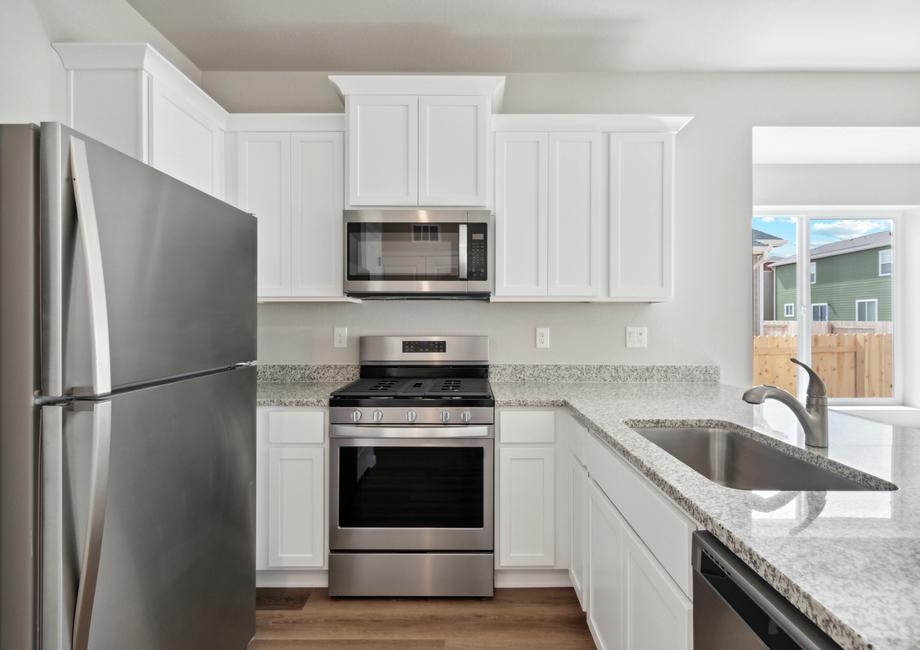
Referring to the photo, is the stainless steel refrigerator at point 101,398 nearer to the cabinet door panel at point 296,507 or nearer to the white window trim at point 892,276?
the cabinet door panel at point 296,507

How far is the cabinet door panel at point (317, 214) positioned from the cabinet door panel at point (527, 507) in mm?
1224

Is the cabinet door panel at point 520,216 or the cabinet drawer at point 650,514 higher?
the cabinet door panel at point 520,216

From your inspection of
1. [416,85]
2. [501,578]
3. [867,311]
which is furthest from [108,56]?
[867,311]

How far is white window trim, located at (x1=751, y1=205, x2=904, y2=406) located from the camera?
3.48m

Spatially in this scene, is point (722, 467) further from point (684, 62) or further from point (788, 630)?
point (684, 62)

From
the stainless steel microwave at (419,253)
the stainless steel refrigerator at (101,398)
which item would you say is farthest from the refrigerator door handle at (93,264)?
the stainless steel microwave at (419,253)

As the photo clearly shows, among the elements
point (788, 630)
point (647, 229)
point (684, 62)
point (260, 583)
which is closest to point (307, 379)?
point (260, 583)

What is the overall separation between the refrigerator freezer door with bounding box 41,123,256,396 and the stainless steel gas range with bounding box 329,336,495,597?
84 centimetres

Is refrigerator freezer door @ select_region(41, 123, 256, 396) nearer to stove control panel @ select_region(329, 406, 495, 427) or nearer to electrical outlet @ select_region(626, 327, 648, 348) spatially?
stove control panel @ select_region(329, 406, 495, 427)

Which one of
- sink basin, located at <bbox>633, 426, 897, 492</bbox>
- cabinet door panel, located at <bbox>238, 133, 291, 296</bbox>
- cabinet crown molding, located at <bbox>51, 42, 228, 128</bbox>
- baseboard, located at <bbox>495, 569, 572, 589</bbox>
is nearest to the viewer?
sink basin, located at <bbox>633, 426, 897, 492</bbox>

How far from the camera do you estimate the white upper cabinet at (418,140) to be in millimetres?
2428

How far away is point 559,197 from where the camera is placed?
2.54 metres

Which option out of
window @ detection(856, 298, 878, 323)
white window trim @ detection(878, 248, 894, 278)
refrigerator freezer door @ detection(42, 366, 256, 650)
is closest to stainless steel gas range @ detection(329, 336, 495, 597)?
refrigerator freezer door @ detection(42, 366, 256, 650)

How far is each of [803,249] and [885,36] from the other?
139cm
